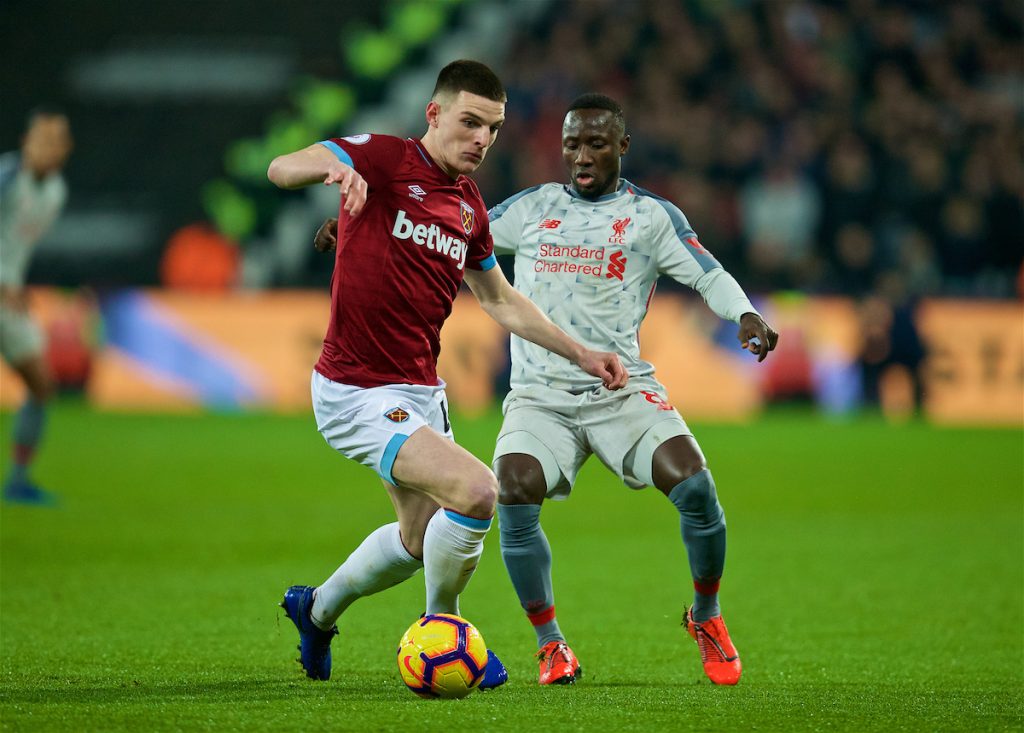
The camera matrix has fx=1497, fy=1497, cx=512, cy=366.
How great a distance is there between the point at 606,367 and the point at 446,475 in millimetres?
865

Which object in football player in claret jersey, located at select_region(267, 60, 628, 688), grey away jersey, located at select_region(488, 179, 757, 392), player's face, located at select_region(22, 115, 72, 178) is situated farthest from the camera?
player's face, located at select_region(22, 115, 72, 178)

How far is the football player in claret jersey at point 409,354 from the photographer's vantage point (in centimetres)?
493

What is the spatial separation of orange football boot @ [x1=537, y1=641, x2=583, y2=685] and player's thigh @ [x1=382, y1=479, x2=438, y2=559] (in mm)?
616

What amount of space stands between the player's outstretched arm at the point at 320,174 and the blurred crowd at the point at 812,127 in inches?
507

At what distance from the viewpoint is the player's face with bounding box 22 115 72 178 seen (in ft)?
32.3

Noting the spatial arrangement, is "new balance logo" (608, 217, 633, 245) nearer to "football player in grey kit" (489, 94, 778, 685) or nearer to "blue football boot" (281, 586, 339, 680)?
"football player in grey kit" (489, 94, 778, 685)

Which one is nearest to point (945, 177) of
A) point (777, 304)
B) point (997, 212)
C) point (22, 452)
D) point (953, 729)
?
point (997, 212)

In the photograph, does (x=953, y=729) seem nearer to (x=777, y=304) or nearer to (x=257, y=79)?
(x=777, y=304)

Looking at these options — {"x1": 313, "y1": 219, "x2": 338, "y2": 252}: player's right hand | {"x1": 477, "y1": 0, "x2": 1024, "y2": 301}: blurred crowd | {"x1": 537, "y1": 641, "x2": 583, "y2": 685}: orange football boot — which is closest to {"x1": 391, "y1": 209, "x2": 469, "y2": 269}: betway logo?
{"x1": 313, "y1": 219, "x2": 338, "y2": 252}: player's right hand

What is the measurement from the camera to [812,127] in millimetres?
19578

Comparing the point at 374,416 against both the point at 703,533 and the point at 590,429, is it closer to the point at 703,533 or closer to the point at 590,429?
the point at 590,429

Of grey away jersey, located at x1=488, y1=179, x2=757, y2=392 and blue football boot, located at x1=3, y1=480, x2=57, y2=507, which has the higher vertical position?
grey away jersey, located at x1=488, y1=179, x2=757, y2=392

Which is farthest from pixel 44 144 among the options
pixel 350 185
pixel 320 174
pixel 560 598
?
pixel 350 185

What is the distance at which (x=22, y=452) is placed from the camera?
10.1 m
